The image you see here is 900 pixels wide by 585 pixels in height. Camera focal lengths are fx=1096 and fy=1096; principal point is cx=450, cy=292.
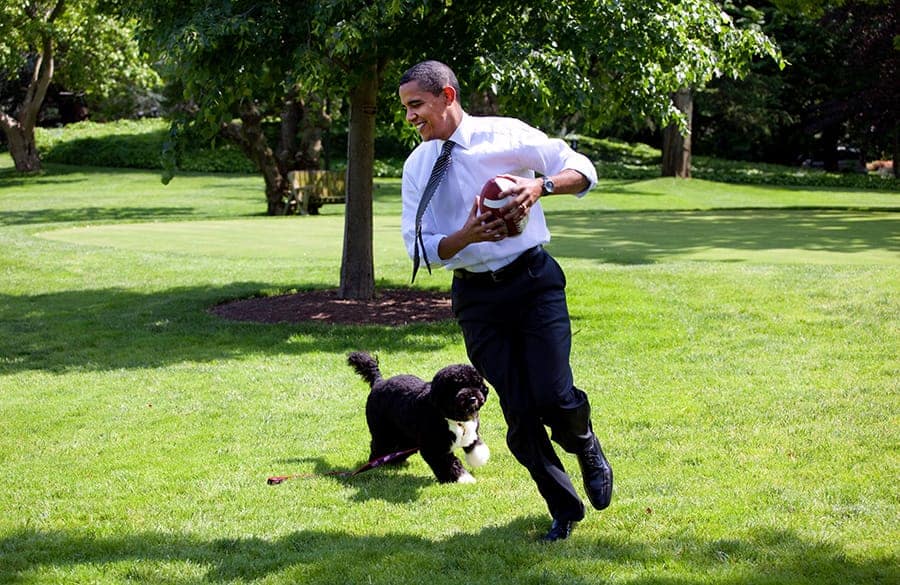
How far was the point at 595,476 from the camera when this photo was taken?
17.1 feet

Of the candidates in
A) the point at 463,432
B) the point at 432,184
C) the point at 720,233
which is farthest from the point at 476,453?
the point at 720,233

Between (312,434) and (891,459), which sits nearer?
(891,459)

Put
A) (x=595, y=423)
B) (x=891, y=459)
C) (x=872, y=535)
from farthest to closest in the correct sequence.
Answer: (x=595, y=423), (x=891, y=459), (x=872, y=535)

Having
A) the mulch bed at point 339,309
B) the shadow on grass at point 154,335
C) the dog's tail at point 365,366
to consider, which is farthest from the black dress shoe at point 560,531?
the mulch bed at point 339,309

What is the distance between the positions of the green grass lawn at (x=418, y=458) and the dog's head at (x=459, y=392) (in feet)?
1.63

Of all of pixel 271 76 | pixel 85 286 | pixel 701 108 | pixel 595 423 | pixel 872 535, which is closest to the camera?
pixel 872 535

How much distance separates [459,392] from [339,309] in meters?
7.20

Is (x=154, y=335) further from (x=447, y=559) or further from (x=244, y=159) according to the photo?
(x=244, y=159)

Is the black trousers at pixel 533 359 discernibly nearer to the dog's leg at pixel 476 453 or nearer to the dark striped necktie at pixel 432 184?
the dark striped necktie at pixel 432 184

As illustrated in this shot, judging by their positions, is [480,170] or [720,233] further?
[720,233]

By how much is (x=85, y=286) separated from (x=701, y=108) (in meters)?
32.7

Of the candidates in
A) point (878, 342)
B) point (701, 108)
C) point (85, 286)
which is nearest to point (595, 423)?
point (878, 342)

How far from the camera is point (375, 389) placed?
22.5ft

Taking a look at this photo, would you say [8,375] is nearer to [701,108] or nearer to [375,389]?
[375,389]
